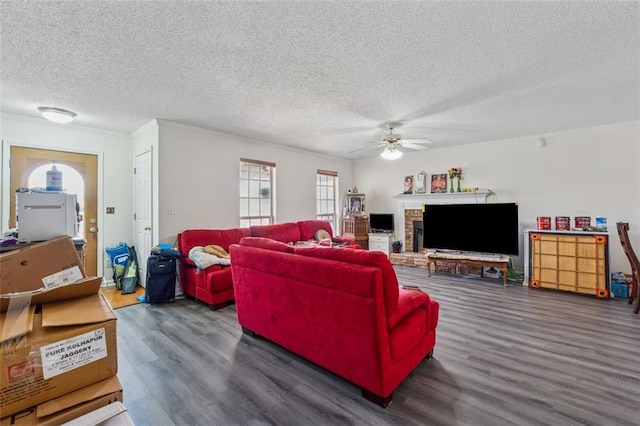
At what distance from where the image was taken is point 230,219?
491 cm

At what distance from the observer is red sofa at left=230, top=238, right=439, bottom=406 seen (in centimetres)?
182

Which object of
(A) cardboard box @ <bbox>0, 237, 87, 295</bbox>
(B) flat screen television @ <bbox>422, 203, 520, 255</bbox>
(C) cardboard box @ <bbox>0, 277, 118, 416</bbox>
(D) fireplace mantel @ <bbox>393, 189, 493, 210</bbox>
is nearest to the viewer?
(C) cardboard box @ <bbox>0, 277, 118, 416</bbox>

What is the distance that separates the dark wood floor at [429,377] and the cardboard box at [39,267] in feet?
3.27

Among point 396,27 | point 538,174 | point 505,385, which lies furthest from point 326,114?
point 538,174

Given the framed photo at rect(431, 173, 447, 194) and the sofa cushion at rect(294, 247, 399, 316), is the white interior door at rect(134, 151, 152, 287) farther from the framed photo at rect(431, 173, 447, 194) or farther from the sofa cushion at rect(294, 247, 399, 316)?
the framed photo at rect(431, 173, 447, 194)

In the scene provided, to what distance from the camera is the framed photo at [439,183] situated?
19.7 feet

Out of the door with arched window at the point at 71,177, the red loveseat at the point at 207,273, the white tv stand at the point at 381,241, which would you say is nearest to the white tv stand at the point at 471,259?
the white tv stand at the point at 381,241

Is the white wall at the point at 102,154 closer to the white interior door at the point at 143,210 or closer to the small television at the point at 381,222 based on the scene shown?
the white interior door at the point at 143,210

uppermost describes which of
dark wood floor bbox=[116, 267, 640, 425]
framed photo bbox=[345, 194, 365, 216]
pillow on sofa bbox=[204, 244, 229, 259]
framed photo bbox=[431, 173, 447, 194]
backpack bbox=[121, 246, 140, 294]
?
framed photo bbox=[431, 173, 447, 194]

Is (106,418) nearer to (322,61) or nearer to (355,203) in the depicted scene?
(322,61)

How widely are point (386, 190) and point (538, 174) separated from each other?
9.69 ft

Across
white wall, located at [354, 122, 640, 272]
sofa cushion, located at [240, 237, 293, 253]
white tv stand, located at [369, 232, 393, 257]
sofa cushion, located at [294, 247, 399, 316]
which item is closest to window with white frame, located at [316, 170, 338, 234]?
white tv stand, located at [369, 232, 393, 257]

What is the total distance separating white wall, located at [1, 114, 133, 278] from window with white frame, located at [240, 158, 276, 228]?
6.08 ft

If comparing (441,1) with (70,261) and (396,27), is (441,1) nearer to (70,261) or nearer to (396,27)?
(396,27)
